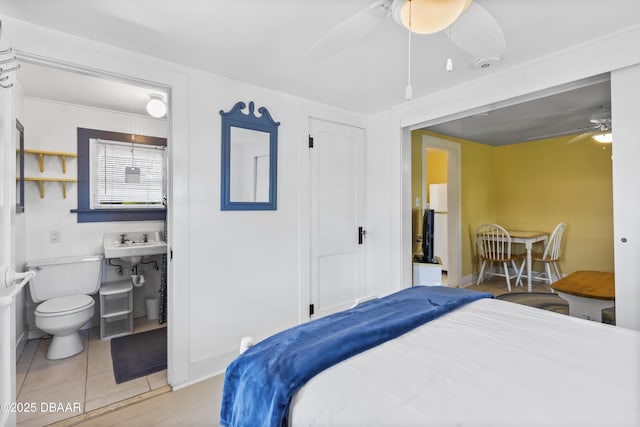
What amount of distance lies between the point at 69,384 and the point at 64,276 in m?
1.00

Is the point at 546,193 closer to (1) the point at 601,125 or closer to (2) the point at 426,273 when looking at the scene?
(1) the point at 601,125

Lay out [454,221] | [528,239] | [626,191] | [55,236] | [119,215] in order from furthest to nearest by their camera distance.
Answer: [454,221], [528,239], [119,215], [55,236], [626,191]

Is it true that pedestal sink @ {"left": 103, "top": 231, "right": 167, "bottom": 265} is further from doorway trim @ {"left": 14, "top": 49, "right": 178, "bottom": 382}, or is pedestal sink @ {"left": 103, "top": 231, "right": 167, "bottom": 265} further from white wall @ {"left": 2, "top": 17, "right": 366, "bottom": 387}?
doorway trim @ {"left": 14, "top": 49, "right": 178, "bottom": 382}

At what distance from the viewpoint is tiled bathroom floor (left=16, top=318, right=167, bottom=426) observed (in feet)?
6.10

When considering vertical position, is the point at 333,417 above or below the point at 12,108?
below

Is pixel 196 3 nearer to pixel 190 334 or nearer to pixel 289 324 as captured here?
pixel 190 334

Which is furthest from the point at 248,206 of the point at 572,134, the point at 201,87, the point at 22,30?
the point at 572,134

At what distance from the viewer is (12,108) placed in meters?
1.53

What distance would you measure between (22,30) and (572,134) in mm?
6019

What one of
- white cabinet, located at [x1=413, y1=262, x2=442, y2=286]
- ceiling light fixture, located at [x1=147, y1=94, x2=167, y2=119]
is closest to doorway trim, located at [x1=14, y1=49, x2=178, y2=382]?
ceiling light fixture, located at [x1=147, y1=94, x2=167, y2=119]

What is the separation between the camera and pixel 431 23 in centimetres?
111

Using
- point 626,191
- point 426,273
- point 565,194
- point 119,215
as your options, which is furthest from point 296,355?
point 565,194

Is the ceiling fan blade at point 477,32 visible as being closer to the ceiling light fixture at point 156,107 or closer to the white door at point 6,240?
the white door at point 6,240

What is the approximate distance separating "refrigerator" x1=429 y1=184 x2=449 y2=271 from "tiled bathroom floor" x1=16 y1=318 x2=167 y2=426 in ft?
14.4
